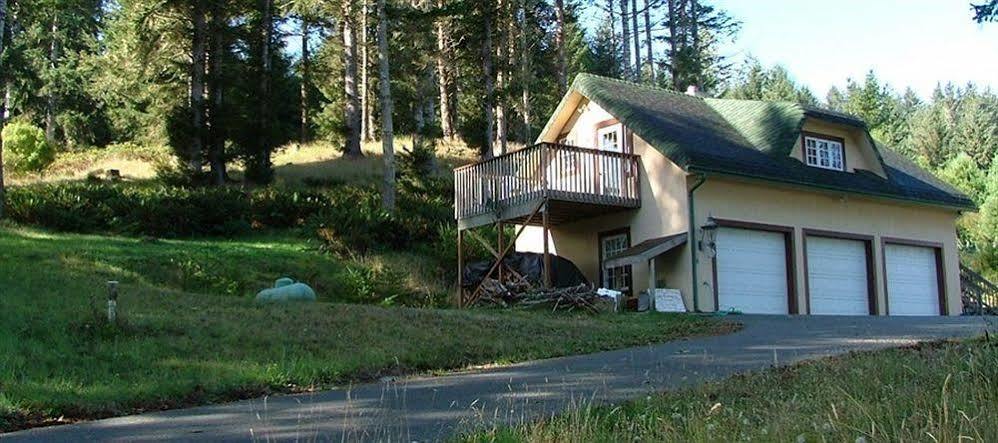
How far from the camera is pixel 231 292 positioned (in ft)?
71.9

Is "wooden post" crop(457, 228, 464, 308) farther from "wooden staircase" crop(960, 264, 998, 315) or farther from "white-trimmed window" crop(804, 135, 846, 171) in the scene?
"wooden staircase" crop(960, 264, 998, 315)

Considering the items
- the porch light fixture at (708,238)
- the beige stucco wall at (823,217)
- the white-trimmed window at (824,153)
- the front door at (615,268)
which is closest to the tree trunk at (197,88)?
the front door at (615,268)

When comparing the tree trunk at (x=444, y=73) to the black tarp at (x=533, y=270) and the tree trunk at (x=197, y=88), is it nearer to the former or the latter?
the tree trunk at (x=197, y=88)

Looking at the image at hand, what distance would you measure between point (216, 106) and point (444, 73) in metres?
14.0

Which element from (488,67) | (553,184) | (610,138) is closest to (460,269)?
(553,184)

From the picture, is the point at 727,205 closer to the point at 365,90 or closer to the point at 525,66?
the point at 525,66

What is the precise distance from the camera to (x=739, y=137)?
26.6 metres

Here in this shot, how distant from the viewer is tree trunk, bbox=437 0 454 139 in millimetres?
41094

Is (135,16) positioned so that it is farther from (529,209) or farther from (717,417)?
(717,417)

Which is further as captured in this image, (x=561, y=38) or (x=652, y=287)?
(x=561, y=38)

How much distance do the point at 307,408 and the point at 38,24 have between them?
50.7 meters

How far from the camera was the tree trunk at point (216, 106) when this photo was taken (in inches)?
1352

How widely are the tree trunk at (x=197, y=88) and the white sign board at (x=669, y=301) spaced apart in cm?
1757

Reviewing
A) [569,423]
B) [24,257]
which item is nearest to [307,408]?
[569,423]
